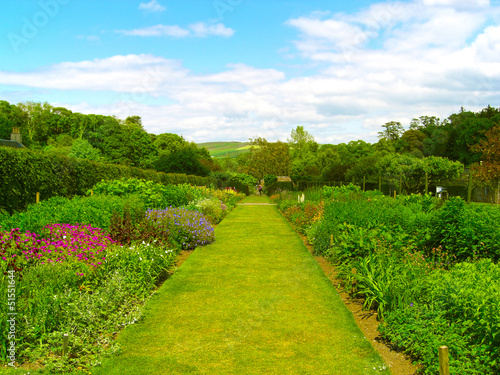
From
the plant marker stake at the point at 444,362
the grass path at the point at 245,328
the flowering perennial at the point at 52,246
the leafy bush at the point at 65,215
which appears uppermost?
the leafy bush at the point at 65,215

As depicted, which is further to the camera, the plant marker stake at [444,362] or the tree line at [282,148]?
the tree line at [282,148]

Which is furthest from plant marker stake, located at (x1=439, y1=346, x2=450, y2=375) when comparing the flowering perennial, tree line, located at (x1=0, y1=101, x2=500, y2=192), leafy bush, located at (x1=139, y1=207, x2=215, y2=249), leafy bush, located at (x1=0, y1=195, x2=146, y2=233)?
tree line, located at (x1=0, y1=101, x2=500, y2=192)

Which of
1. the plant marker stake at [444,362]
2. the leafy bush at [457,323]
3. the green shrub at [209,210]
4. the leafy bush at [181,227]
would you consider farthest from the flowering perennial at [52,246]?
the green shrub at [209,210]

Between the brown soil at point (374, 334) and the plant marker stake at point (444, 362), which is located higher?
the plant marker stake at point (444, 362)

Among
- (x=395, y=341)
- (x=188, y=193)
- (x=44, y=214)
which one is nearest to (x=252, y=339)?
(x=395, y=341)

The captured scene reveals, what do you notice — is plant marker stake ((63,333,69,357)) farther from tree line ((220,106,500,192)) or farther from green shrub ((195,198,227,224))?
tree line ((220,106,500,192))

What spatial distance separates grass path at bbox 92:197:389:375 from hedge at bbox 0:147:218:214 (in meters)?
4.78

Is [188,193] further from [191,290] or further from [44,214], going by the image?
[191,290]

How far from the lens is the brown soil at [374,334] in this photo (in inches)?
161

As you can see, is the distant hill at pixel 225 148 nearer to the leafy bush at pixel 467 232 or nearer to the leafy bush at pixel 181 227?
the leafy bush at pixel 181 227

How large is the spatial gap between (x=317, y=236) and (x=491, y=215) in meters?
4.48

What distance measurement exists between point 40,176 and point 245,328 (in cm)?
826

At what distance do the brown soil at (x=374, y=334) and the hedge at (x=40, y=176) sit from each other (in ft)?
25.5

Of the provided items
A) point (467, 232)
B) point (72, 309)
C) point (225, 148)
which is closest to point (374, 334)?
point (467, 232)
